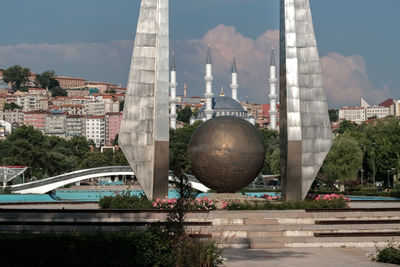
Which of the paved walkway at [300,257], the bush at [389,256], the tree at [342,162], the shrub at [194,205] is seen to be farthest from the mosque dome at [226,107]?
the bush at [389,256]

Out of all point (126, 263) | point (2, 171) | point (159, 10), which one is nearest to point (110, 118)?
point (2, 171)

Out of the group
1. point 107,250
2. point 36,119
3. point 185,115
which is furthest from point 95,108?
point 107,250

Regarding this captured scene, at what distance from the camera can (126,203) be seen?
72.0 ft

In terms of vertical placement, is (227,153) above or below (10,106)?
below

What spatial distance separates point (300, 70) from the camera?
78.8 feet

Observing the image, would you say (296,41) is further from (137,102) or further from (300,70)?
(137,102)

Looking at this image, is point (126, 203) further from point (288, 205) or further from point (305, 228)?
point (305, 228)

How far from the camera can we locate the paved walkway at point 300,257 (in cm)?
1524

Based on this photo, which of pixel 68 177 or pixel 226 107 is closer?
pixel 68 177

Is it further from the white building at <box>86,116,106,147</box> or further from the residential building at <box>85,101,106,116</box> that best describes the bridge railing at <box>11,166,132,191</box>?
the residential building at <box>85,101,106,116</box>

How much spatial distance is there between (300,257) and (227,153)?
7163mm

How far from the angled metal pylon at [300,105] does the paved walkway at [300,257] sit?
18.6 feet

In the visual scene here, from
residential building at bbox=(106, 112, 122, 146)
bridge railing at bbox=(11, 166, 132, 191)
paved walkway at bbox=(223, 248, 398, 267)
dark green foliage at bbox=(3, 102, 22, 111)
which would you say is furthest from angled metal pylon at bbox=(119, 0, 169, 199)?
dark green foliage at bbox=(3, 102, 22, 111)

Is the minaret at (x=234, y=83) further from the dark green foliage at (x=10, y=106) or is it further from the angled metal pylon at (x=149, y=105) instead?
the angled metal pylon at (x=149, y=105)
